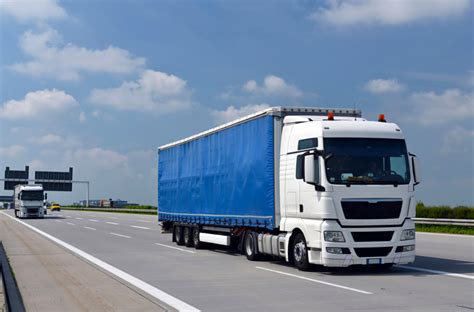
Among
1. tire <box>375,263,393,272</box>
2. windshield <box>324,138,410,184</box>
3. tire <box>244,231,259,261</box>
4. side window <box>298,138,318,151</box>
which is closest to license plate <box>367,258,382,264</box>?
tire <box>375,263,393,272</box>

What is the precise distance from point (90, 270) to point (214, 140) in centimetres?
608

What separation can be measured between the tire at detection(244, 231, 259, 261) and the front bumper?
3.23m

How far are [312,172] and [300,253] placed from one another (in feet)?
6.76

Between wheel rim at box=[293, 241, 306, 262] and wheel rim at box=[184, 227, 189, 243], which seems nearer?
wheel rim at box=[293, 241, 306, 262]

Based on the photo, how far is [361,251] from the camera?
13281 mm

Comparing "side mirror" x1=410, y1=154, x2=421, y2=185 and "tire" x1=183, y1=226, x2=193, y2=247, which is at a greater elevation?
"side mirror" x1=410, y1=154, x2=421, y2=185

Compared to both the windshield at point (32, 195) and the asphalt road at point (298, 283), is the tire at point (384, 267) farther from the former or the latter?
the windshield at point (32, 195)

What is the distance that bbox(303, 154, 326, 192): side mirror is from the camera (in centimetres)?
1318

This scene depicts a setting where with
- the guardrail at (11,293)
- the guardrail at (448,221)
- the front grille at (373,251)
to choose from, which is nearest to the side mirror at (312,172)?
the front grille at (373,251)

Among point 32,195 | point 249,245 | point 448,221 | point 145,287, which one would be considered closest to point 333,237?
point 145,287

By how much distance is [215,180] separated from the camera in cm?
1919

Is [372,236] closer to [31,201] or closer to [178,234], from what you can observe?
[178,234]

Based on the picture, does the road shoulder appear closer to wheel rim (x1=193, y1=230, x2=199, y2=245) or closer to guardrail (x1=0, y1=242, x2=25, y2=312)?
guardrail (x1=0, y1=242, x2=25, y2=312)

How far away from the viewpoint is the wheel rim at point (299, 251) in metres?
13.9
